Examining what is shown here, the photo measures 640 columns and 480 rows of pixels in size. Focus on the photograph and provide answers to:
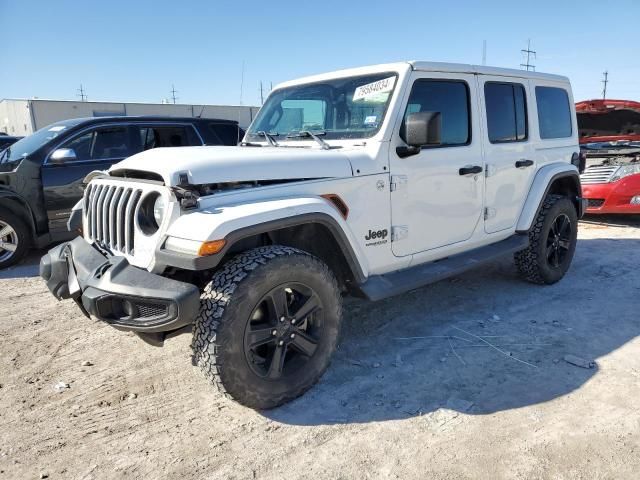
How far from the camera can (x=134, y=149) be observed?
645 centimetres

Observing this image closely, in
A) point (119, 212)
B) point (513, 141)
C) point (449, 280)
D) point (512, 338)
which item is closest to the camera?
point (119, 212)

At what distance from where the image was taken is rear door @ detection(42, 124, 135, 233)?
235 inches

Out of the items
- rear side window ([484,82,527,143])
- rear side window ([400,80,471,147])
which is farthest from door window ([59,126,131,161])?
rear side window ([484,82,527,143])

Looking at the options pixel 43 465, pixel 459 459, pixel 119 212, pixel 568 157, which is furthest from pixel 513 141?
pixel 43 465

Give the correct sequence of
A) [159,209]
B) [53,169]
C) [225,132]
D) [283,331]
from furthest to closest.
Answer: [225,132]
[53,169]
[283,331]
[159,209]

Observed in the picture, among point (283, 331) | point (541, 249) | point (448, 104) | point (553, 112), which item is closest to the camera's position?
point (283, 331)

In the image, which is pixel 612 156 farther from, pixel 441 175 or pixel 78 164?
pixel 78 164

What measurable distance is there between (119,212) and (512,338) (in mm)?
2896

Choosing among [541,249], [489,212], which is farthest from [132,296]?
[541,249]

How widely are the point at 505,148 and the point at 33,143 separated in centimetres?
559

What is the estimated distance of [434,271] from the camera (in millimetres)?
3652

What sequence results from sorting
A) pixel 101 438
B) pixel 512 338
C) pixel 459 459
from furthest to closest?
pixel 512 338 < pixel 101 438 < pixel 459 459

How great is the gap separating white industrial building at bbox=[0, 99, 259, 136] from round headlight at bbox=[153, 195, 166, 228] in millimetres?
26985

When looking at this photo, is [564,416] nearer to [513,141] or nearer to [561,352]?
[561,352]
